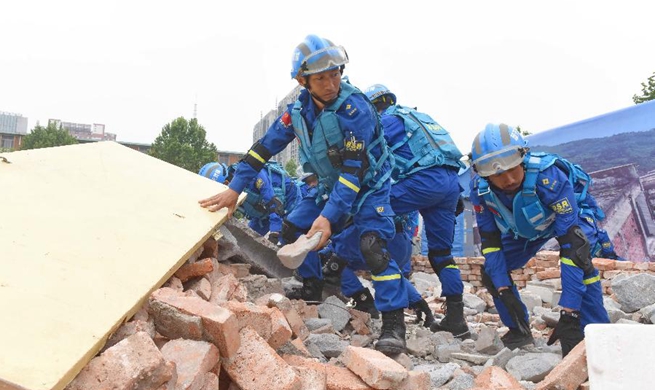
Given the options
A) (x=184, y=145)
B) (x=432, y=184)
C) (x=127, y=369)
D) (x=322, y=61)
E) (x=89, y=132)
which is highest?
(x=322, y=61)

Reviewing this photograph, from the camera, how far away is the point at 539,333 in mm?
4453

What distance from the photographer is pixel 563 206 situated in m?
3.39

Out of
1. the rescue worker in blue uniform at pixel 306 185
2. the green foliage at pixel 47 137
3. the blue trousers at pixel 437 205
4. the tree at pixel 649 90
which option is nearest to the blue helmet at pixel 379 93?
the blue trousers at pixel 437 205

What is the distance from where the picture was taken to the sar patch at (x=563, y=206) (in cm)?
338

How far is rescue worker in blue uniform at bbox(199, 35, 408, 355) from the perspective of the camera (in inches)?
122

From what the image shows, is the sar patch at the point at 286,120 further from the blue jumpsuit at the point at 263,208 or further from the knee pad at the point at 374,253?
the blue jumpsuit at the point at 263,208

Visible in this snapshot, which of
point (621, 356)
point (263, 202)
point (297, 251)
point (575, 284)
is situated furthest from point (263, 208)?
point (621, 356)

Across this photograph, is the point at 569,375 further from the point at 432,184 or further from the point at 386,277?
the point at 432,184

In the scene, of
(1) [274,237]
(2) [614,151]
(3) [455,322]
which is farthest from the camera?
(2) [614,151]

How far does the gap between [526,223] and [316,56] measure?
174 centimetres

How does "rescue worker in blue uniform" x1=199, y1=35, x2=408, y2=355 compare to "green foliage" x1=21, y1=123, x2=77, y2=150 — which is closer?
"rescue worker in blue uniform" x1=199, y1=35, x2=408, y2=355

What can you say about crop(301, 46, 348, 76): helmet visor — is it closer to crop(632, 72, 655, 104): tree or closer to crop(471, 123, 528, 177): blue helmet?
crop(471, 123, 528, 177): blue helmet

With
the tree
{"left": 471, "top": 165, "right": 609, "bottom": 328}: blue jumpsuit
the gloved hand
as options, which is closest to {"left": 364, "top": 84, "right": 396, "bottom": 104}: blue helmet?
{"left": 471, "top": 165, "right": 609, "bottom": 328}: blue jumpsuit

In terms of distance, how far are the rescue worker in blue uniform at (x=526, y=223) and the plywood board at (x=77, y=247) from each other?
177cm
